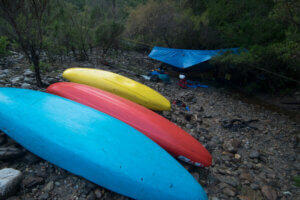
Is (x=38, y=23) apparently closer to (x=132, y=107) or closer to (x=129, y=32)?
(x=132, y=107)

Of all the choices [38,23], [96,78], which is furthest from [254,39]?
[38,23]

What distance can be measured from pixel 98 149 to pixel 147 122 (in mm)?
943

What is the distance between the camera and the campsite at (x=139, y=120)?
1.70m

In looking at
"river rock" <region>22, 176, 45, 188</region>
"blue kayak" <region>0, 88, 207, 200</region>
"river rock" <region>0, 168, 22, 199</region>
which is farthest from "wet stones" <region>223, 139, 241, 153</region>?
"river rock" <region>0, 168, 22, 199</region>

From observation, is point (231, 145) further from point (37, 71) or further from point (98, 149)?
point (37, 71)

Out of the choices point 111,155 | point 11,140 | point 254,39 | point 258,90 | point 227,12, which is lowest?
point 258,90

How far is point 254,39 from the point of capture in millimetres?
6422

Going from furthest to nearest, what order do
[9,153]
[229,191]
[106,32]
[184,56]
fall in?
[106,32] < [184,56] < [229,191] < [9,153]

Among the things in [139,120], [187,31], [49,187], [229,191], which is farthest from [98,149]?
[187,31]

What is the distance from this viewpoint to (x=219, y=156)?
8.99 ft

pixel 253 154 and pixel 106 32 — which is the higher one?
pixel 106 32

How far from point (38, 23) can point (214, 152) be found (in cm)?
406

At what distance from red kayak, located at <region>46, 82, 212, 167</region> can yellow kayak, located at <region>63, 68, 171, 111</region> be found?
1.87ft

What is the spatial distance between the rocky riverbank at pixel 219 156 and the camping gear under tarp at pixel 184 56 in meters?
1.24
